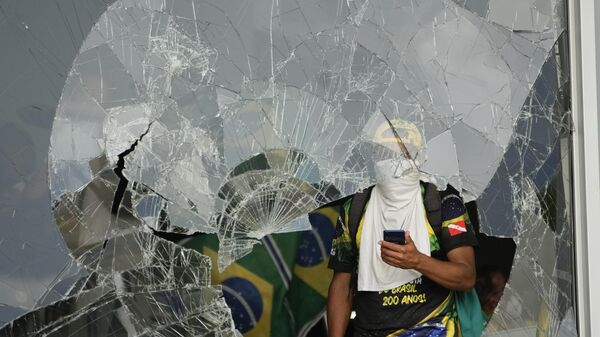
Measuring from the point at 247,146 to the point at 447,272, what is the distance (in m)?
0.72

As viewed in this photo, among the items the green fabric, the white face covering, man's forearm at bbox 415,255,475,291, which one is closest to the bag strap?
the white face covering

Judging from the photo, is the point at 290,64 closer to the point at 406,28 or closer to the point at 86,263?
the point at 406,28

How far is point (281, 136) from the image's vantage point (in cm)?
291

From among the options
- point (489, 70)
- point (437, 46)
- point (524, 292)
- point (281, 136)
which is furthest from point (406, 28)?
point (524, 292)

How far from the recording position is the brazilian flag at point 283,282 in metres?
3.02

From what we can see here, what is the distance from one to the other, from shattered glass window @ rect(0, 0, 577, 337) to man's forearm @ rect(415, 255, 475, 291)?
310 millimetres

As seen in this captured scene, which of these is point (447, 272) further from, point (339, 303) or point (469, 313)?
point (339, 303)

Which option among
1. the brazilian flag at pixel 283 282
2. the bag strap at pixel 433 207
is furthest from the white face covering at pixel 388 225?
the brazilian flag at pixel 283 282

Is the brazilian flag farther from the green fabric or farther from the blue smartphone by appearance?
the green fabric

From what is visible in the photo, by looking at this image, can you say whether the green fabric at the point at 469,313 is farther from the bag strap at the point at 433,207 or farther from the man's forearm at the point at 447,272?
the bag strap at the point at 433,207

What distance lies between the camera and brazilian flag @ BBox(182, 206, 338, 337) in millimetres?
3021

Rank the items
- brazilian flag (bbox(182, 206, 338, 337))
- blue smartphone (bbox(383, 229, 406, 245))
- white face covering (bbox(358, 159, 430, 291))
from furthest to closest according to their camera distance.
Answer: brazilian flag (bbox(182, 206, 338, 337)), white face covering (bbox(358, 159, 430, 291)), blue smartphone (bbox(383, 229, 406, 245))

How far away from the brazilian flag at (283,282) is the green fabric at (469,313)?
18.7 inches

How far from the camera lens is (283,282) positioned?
314cm
